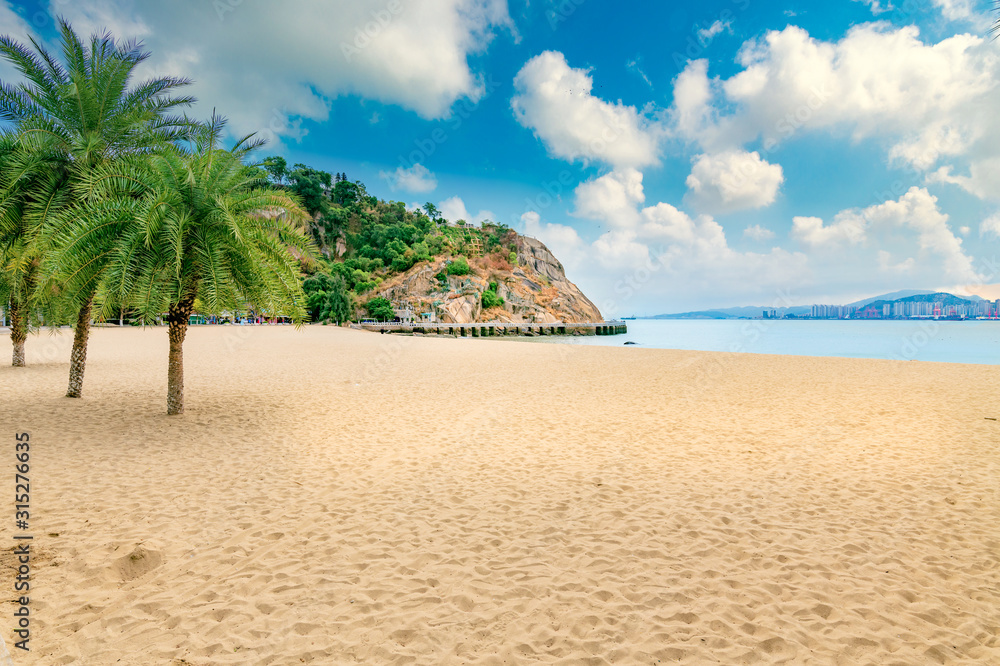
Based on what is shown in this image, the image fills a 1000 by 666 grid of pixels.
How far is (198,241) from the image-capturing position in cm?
869

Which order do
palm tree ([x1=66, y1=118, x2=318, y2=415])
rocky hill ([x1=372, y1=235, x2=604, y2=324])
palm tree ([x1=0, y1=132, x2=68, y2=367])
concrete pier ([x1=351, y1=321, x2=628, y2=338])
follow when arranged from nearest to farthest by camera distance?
palm tree ([x1=66, y1=118, x2=318, y2=415]), palm tree ([x1=0, y1=132, x2=68, y2=367]), concrete pier ([x1=351, y1=321, x2=628, y2=338]), rocky hill ([x1=372, y1=235, x2=604, y2=324])

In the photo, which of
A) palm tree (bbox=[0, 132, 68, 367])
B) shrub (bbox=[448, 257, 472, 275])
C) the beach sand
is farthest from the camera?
shrub (bbox=[448, 257, 472, 275])

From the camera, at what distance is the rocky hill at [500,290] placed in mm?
81331

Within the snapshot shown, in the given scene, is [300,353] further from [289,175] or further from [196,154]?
[289,175]

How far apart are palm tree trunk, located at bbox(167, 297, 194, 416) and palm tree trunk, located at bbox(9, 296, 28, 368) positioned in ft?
30.7

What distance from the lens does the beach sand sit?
323cm

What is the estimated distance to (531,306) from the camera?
316 ft

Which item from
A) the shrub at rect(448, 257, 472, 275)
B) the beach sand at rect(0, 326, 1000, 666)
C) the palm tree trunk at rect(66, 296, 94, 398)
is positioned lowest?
the beach sand at rect(0, 326, 1000, 666)

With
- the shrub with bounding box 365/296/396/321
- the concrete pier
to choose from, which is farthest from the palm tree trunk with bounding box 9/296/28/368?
the shrub with bounding box 365/296/396/321

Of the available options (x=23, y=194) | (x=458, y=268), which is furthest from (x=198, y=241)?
(x=458, y=268)

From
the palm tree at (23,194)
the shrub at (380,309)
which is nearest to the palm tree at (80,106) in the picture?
the palm tree at (23,194)

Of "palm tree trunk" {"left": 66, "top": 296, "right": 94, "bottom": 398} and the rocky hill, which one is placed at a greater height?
the rocky hill

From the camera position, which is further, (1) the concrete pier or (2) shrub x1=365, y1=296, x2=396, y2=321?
(2) shrub x1=365, y1=296, x2=396, y2=321

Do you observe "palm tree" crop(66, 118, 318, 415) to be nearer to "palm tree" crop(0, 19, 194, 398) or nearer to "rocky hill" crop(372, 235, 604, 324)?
"palm tree" crop(0, 19, 194, 398)
